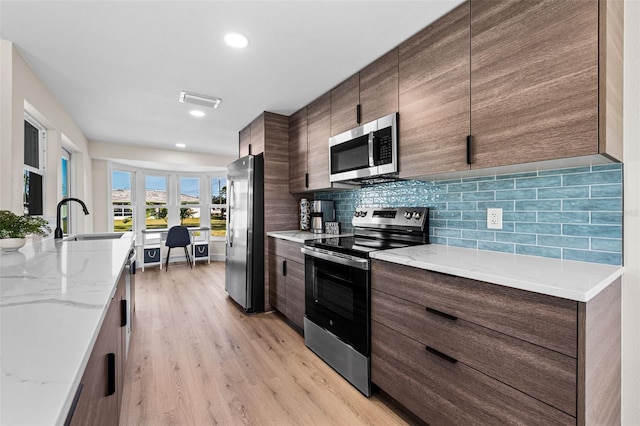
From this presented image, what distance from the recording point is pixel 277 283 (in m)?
3.21

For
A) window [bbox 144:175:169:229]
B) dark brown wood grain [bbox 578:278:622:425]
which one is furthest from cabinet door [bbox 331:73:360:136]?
window [bbox 144:175:169:229]

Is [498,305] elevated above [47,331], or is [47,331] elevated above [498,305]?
[47,331]

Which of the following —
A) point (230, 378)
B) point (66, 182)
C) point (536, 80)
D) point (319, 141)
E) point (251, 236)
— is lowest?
point (230, 378)

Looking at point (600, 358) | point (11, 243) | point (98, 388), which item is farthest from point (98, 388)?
point (600, 358)

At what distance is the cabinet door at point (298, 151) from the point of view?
10.5 ft

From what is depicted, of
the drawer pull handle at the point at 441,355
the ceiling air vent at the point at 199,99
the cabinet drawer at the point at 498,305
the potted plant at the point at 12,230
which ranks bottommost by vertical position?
the drawer pull handle at the point at 441,355

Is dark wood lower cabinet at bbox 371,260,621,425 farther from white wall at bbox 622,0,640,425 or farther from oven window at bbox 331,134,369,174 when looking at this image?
oven window at bbox 331,134,369,174

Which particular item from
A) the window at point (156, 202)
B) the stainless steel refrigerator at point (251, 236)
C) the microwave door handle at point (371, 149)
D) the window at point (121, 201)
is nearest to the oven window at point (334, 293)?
the microwave door handle at point (371, 149)

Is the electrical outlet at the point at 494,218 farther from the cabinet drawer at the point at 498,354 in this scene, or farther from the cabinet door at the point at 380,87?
the cabinet door at the point at 380,87

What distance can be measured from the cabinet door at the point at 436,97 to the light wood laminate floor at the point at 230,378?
4.93 ft

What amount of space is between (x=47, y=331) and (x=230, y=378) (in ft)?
5.52

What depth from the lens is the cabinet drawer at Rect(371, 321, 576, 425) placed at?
1.14m

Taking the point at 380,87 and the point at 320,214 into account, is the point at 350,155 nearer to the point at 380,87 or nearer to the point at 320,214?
the point at 380,87

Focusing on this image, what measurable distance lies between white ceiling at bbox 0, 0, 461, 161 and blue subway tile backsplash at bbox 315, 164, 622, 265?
42.4 inches
